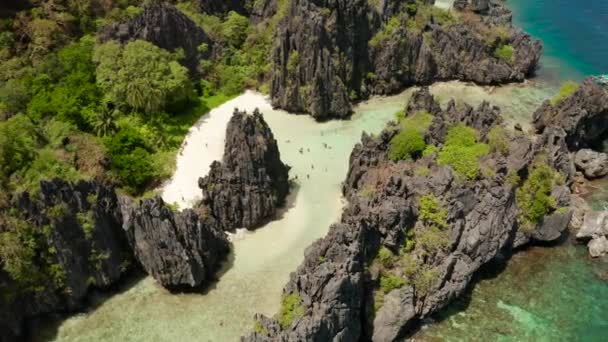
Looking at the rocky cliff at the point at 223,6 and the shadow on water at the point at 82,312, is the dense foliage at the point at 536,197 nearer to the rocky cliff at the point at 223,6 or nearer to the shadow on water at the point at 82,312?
the shadow on water at the point at 82,312

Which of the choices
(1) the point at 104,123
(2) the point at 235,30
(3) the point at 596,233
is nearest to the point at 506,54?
(3) the point at 596,233

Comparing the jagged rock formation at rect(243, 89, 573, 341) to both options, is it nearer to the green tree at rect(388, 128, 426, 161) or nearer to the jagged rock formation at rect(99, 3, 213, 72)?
the green tree at rect(388, 128, 426, 161)

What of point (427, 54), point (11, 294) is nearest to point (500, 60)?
point (427, 54)

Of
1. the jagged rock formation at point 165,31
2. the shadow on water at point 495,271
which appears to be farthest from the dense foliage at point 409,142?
the jagged rock formation at point 165,31

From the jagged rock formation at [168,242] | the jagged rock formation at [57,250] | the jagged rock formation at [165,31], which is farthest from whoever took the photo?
the jagged rock formation at [165,31]

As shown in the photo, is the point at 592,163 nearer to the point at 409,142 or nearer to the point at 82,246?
the point at 409,142

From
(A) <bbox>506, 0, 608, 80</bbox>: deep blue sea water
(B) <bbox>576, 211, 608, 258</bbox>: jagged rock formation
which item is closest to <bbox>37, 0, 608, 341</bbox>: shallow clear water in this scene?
(B) <bbox>576, 211, 608, 258</bbox>: jagged rock formation
